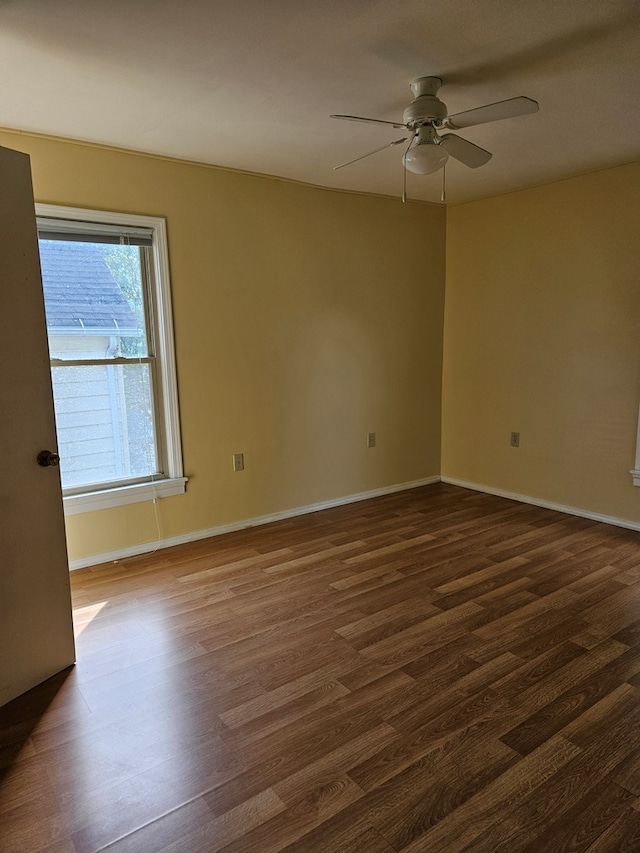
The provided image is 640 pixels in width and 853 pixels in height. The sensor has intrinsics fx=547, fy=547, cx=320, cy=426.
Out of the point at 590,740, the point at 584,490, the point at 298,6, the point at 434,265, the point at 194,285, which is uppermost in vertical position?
the point at 298,6

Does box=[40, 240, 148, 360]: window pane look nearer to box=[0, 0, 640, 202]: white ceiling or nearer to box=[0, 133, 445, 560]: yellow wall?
box=[0, 133, 445, 560]: yellow wall

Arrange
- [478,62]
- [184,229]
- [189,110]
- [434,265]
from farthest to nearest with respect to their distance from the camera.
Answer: [434,265] < [184,229] < [189,110] < [478,62]

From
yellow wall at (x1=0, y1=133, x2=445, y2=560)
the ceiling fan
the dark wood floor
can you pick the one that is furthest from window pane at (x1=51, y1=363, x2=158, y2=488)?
the ceiling fan

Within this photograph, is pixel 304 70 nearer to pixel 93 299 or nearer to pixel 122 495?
pixel 93 299

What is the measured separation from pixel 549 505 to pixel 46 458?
3.51 meters

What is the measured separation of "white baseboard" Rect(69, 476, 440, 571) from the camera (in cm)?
331

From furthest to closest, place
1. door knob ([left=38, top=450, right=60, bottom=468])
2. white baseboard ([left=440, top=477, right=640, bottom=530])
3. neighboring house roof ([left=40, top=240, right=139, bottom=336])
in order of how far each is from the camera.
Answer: white baseboard ([left=440, top=477, right=640, bottom=530]), neighboring house roof ([left=40, top=240, right=139, bottom=336]), door knob ([left=38, top=450, right=60, bottom=468])

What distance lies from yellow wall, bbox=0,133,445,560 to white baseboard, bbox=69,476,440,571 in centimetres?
4

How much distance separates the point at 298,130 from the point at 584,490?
10.0 feet

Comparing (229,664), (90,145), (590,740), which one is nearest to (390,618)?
(229,664)

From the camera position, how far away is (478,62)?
2.14 m

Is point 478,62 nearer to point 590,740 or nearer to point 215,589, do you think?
point 590,740

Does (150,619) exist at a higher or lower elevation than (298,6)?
lower

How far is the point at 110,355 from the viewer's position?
3.26m
